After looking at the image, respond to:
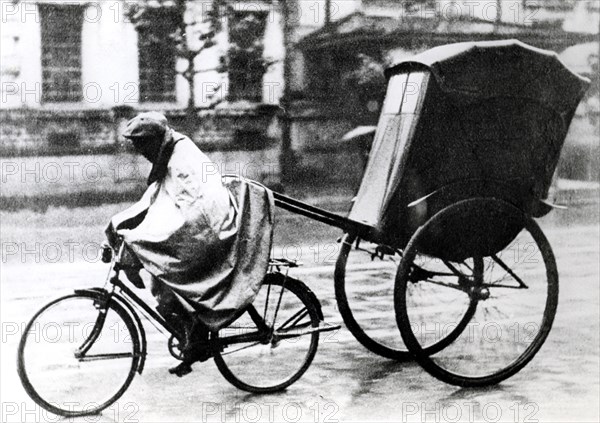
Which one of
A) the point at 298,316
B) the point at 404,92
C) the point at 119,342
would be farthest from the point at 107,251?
the point at 404,92

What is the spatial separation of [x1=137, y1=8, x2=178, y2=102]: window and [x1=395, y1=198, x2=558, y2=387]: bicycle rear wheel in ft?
5.46

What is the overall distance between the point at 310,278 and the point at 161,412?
1497mm

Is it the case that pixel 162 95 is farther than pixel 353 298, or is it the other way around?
pixel 353 298

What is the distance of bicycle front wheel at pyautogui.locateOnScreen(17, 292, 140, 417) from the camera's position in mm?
3461

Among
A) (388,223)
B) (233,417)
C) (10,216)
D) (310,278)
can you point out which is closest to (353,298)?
(310,278)

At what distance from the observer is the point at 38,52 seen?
398cm

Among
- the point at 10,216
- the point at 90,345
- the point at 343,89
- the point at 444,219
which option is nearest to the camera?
the point at 90,345

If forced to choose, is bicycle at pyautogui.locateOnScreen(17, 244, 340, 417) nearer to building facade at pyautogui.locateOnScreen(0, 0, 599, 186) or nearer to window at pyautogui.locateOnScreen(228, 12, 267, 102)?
building facade at pyautogui.locateOnScreen(0, 0, 599, 186)

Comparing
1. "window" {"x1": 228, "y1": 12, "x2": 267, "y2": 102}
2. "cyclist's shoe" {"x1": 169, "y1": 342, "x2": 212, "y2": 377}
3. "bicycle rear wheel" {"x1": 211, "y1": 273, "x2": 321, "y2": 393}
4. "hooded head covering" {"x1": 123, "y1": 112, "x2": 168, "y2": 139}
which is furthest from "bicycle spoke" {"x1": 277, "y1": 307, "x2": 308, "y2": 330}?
"window" {"x1": 228, "y1": 12, "x2": 267, "y2": 102}

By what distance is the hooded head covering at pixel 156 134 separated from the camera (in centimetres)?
348

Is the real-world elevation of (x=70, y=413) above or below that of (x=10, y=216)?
below

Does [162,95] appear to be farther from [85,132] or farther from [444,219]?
[444,219]

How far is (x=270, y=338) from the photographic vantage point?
150 inches

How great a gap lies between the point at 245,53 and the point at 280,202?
105 cm
